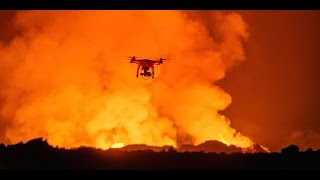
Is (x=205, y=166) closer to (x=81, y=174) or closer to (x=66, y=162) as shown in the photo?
(x=66, y=162)

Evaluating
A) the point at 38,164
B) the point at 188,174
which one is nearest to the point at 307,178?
the point at 188,174

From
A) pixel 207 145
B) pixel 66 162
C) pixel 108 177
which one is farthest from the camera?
pixel 207 145
